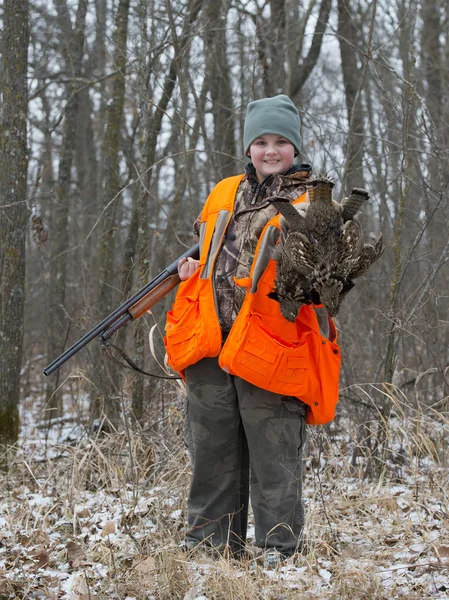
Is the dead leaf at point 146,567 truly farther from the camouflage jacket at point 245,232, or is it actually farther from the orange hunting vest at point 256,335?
the camouflage jacket at point 245,232

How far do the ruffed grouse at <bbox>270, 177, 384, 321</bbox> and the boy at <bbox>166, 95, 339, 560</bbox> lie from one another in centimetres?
38

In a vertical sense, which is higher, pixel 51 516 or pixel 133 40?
pixel 133 40

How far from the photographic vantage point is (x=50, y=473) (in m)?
5.24

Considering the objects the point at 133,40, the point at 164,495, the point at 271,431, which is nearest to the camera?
the point at 271,431

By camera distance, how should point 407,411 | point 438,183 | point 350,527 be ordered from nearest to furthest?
1. point 350,527
2. point 438,183
3. point 407,411

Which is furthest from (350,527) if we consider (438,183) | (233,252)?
(438,183)

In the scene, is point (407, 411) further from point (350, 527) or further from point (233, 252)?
point (233, 252)

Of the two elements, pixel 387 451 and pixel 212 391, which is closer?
pixel 212 391

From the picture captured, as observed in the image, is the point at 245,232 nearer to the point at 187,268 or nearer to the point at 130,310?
the point at 187,268

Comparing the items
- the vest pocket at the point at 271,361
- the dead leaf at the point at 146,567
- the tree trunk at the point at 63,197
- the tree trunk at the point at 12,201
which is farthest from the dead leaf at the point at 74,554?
the tree trunk at the point at 63,197

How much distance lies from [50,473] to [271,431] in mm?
2405

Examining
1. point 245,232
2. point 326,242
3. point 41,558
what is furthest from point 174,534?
point 326,242

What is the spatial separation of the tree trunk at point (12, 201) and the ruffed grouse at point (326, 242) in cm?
354

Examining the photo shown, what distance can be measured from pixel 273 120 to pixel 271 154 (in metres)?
0.17
